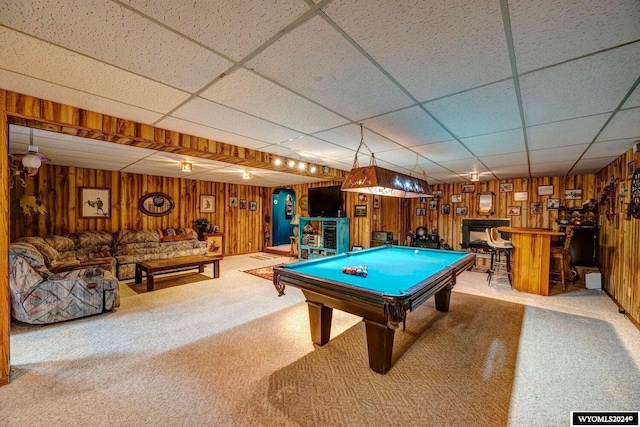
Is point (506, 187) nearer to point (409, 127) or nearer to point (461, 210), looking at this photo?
point (461, 210)

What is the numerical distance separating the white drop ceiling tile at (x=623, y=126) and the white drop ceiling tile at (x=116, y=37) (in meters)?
3.41

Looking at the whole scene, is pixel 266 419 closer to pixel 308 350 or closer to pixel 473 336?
pixel 308 350

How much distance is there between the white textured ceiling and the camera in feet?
4.04

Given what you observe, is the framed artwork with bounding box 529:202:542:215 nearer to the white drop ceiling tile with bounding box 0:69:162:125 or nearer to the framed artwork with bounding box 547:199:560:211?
the framed artwork with bounding box 547:199:560:211

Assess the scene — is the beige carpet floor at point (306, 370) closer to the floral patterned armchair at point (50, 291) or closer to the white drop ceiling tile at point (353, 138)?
the floral patterned armchair at point (50, 291)

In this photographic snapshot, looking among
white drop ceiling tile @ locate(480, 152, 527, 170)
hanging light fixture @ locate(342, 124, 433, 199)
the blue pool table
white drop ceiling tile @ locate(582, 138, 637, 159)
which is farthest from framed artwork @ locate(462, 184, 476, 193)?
hanging light fixture @ locate(342, 124, 433, 199)

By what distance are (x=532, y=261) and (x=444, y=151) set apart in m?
2.76

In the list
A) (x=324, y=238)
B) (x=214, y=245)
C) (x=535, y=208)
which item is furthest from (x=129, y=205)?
(x=535, y=208)

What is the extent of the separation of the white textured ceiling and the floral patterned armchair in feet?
5.36

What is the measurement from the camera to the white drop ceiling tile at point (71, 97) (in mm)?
1909

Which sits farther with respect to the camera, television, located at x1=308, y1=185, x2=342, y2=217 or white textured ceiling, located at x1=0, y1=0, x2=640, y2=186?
television, located at x1=308, y1=185, x2=342, y2=217

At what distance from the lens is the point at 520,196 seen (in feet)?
21.9

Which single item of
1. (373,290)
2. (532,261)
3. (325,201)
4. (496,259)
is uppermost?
Result: (325,201)

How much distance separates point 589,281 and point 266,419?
243 inches
